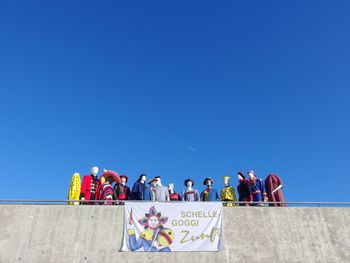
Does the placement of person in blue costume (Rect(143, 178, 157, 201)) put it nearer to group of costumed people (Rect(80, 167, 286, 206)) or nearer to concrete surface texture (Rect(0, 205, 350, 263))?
group of costumed people (Rect(80, 167, 286, 206))

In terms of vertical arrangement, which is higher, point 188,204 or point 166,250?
point 188,204

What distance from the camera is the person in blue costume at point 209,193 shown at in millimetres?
9754

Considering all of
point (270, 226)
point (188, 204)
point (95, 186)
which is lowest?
point (270, 226)

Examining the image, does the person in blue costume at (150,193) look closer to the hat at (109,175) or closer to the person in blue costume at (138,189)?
the person in blue costume at (138,189)

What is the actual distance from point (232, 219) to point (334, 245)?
8.96 ft

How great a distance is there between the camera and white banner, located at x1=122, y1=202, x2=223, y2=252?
825 cm

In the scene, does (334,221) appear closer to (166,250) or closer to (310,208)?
(310,208)

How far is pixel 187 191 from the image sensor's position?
995cm

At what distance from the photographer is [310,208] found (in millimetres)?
9094

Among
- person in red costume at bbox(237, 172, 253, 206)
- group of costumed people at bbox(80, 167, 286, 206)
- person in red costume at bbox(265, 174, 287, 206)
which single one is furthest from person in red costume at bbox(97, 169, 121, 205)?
person in red costume at bbox(265, 174, 287, 206)

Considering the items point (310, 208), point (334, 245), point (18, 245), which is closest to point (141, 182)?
point (18, 245)

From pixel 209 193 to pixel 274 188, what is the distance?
1.98 metres

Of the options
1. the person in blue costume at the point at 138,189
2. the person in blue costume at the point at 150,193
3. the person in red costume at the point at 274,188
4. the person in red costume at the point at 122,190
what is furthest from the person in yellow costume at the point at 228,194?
the person in red costume at the point at 122,190

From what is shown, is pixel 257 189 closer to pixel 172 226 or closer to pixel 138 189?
pixel 172 226
